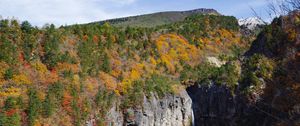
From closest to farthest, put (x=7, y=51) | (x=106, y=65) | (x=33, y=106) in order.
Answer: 1. (x=33, y=106)
2. (x=7, y=51)
3. (x=106, y=65)

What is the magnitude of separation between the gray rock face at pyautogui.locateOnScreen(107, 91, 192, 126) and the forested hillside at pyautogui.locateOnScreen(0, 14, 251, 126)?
0.86 meters

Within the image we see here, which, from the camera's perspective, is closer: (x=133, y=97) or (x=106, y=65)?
(x=133, y=97)

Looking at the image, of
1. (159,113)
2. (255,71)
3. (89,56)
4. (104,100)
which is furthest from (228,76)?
(104,100)

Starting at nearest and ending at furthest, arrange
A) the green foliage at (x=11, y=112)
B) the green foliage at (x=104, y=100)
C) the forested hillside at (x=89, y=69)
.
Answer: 1. the green foliage at (x=11, y=112)
2. the forested hillside at (x=89, y=69)
3. the green foliage at (x=104, y=100)

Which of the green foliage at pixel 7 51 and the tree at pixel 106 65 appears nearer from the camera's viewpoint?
the green foliage at pixel 7 51

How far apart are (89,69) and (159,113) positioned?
1027 centimetres

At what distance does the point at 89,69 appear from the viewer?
1875 inches

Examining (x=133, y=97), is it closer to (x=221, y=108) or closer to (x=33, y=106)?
(x=221, y=108)

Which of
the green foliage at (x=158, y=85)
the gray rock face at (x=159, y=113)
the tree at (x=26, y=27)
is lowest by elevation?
the gray rock face at (x=159, y=113)

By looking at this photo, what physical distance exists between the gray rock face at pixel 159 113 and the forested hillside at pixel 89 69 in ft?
2.83

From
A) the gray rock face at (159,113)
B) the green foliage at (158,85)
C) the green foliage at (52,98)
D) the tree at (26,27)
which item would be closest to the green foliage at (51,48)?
the tree at (26,27)

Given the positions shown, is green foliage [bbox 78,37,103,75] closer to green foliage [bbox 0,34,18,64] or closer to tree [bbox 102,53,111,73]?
tree [bbox 102,53,111,73]

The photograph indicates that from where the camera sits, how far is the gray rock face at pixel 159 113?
153 feet

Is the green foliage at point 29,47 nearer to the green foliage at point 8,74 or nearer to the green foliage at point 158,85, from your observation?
the green foliage at point 8,74
